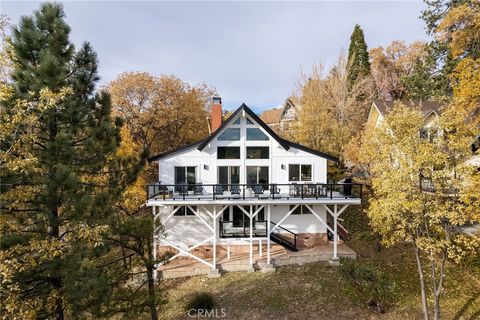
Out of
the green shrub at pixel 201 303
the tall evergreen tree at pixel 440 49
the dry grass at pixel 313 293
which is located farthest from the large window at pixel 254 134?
the tall evergreen tree at pixel 440 49

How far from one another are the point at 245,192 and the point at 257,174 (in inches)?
71.5

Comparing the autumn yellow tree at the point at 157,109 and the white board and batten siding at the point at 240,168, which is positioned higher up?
the autumn yellow tree at the point at 157,109

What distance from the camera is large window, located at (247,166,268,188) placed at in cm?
1662

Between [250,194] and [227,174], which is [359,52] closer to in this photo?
[227,174]

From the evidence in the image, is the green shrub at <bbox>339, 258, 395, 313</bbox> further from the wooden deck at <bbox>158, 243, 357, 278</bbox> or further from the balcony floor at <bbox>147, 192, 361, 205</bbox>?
the balcony floor at <bbox>147, 192, 361, 205</bbox>

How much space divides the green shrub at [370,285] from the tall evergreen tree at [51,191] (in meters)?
9.96

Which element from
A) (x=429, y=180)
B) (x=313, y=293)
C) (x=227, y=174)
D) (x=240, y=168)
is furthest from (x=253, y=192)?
(x=429, y=180)

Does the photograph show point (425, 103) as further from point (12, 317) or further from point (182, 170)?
point (12, 317)

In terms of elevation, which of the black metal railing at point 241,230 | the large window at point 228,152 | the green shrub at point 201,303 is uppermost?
the large window at point 228,152

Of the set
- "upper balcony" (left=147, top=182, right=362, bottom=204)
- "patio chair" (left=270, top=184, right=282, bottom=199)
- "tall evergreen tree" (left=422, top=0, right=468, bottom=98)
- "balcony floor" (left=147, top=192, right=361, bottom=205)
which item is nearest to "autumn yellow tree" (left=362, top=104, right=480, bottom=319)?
"balcony floor" (left=147, top=192, right=361, bottom=205)

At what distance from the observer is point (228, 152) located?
1652cm

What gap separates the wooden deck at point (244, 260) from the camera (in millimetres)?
14180

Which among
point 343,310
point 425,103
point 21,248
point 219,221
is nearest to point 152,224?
point 21,248

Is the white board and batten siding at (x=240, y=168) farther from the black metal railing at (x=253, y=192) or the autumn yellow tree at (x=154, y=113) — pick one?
the autumn yellow tree at (x=154, y=113)
